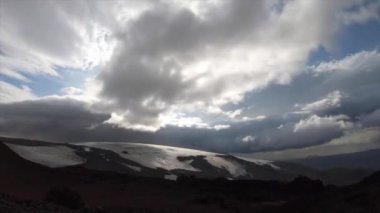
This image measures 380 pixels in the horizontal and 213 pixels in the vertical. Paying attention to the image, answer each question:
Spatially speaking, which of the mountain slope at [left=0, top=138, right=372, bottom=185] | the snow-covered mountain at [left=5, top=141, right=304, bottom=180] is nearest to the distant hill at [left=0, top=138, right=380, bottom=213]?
the mountain slope at [left=0, top=138, right=372, bottom=185]

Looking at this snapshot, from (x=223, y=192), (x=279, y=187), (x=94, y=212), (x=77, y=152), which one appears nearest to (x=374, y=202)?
(x=94, y=212)

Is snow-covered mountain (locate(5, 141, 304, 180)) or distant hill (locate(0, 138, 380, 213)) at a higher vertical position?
snow-covered mountain (locate(5, 141, 304, 180))

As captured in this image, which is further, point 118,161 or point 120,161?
point 120,161

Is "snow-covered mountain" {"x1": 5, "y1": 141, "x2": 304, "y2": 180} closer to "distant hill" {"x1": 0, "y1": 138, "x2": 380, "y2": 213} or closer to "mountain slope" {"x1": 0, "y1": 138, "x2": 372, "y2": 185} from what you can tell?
"mountain slope" {"x1": 0, "y1": 138, "x2": 372, "y2": 185}

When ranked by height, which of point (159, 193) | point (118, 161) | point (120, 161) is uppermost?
point (120, 161)

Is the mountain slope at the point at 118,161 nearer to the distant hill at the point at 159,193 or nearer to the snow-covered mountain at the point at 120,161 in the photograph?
the snow-covered mountain at the point at 120,161

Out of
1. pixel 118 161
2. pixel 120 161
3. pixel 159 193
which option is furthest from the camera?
pixel 120 161

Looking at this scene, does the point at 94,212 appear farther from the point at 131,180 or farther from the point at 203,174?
the point at 203,174

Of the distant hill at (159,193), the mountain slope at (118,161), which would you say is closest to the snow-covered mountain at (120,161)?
the mountain slope at (118,161)

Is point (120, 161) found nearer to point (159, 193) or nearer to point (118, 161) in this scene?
Answer: point (118, 161)

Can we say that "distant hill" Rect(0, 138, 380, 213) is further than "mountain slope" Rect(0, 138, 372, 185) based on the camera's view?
No

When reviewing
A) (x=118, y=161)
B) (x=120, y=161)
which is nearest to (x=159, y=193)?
(x=118, y=161)

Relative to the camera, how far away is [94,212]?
111 feet

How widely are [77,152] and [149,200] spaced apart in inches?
4345
